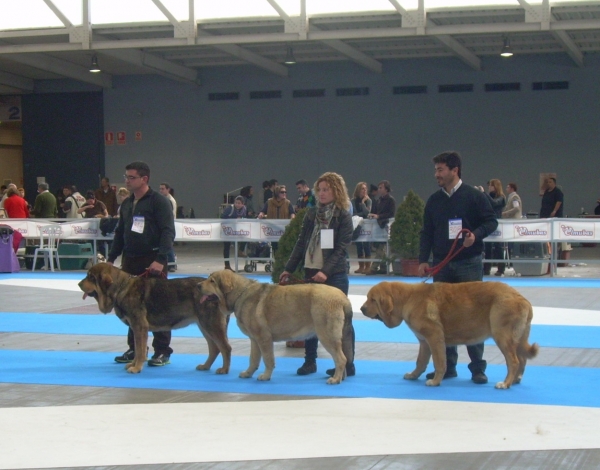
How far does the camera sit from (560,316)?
10.8 m

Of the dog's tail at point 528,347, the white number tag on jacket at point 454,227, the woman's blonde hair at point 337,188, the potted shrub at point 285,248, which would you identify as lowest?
the dog's tail at point 528,347

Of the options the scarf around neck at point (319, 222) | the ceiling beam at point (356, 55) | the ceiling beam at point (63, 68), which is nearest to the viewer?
the scarf around neck at point (319, 222)

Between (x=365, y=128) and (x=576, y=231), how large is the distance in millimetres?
15079

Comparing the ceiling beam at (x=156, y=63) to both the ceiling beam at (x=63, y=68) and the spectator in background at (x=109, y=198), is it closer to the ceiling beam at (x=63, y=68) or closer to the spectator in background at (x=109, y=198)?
the ceiling beam at (x=63, y=68)

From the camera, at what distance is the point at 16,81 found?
105ft

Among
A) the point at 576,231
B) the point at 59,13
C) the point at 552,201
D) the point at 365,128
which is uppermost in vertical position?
the point at 59,13

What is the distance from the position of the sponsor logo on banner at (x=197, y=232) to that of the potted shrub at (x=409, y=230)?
3.82 metres

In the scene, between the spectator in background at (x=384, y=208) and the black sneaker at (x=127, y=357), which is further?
the spectator in background at (x=384, y=208)

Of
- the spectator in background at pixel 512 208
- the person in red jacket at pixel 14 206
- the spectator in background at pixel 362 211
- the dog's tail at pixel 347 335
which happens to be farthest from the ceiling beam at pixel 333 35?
the dog's tail at pixel 347 335

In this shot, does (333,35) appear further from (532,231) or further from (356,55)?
(532,231)

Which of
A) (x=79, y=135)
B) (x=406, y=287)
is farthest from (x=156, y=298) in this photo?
(x=79, y=135)

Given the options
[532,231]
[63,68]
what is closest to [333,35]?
[532,231]

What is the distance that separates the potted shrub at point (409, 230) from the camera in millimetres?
15875

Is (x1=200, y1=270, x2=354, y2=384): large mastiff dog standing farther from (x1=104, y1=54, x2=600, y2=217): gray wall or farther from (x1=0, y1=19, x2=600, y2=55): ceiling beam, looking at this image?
(x1=104, y1=54, x2=600, y2=217): gray wall
